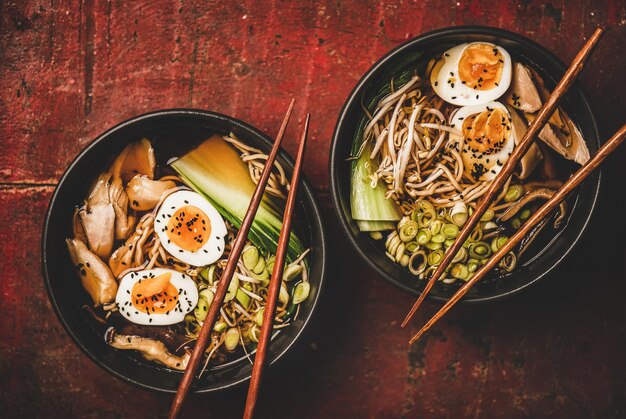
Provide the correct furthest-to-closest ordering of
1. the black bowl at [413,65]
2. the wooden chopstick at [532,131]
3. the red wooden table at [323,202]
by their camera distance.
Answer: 1. the red wooden table at [323,202]
2. the black bowl at [413,65]
3. the wooden chopstick at [532,131]

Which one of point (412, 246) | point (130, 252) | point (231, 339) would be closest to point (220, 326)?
point (231, 339)

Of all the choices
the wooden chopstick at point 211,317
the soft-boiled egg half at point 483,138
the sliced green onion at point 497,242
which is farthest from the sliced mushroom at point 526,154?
the wooden chopstick at point 211,317

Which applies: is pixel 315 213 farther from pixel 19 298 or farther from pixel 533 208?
pixel 19 298

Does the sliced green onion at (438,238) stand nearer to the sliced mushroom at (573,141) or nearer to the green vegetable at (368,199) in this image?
the green vegetable at (368,199)

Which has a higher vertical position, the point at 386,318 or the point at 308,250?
the point at 308,250

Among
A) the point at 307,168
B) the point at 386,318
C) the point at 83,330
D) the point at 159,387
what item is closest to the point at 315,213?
the point at 307,168

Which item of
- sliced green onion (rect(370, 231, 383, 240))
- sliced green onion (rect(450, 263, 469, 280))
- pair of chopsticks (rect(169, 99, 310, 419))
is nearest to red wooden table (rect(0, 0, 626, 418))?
sliced green onion (rect(370, 231, 383, 240))
